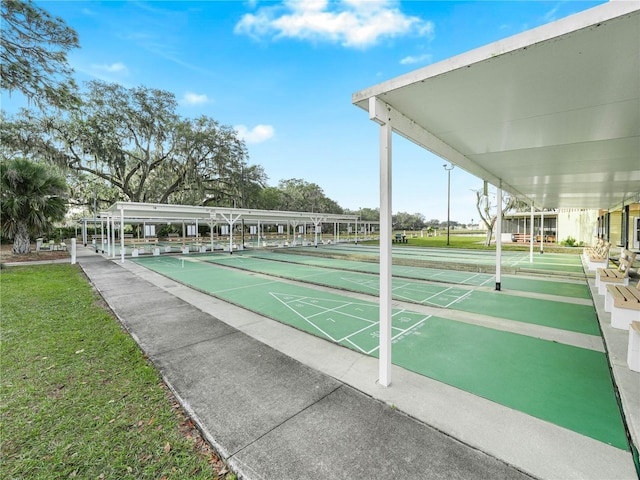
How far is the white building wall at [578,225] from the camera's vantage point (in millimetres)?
23641

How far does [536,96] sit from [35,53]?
12.3 meters

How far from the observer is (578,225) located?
24641mm

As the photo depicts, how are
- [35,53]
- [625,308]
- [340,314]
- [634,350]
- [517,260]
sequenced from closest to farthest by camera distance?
1. [634,350]
2. [625,308]
3. [340,314]
4. [35,53]
5. [517,260]

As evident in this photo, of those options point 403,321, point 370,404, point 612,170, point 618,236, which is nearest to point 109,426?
point 370,404

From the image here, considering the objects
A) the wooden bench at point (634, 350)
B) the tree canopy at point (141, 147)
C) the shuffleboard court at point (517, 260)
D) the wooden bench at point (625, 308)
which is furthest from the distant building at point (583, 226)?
the tree canopy at point (141, 147)

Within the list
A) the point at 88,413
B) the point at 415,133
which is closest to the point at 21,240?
the point at 88,413

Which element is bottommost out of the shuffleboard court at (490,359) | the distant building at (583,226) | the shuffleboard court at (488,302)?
the shuffleboard court at (490,359)

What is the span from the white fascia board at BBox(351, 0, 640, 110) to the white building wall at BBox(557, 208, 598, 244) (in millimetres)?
29768

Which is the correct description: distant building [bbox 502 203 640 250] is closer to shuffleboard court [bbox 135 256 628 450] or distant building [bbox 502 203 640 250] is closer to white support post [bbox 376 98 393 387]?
shuffleboard court [bbox 135 256 628 450]

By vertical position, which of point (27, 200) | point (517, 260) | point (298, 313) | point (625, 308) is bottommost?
point (298, 313)

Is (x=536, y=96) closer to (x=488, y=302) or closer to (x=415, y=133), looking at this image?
(x=415, y=133)

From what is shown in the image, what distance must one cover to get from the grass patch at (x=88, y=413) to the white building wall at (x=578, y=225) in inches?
1246

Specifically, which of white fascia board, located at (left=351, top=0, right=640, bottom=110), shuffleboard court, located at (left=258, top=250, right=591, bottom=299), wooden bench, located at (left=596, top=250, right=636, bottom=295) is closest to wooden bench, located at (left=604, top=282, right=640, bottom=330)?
wooden bench, located at (left=596, top=250, right=636, bottom=295)

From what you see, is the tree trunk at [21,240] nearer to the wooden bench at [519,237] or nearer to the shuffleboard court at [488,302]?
the shuffleboard court at [488,302]
